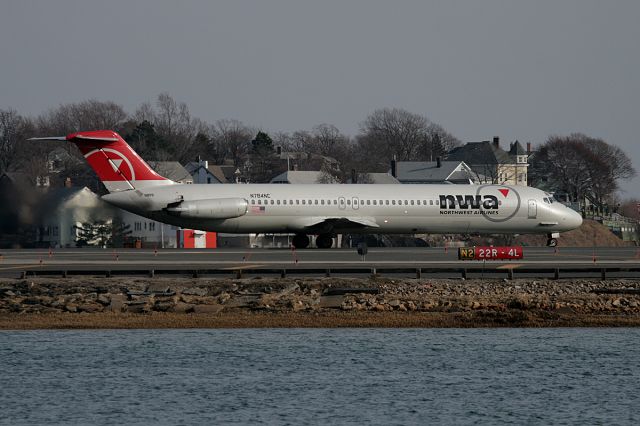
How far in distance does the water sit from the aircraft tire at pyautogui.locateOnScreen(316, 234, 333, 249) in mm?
29207

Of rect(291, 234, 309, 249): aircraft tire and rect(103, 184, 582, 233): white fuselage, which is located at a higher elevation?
rect(103, 184, 582, 233): white fuselage

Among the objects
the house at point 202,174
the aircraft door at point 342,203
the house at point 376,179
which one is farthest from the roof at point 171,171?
the aircraft door at point 342,203

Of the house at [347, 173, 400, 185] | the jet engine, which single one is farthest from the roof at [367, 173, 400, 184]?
the jet engine

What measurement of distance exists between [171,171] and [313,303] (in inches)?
3528

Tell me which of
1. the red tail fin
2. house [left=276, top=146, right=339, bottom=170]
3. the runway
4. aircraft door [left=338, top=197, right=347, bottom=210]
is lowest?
the runway

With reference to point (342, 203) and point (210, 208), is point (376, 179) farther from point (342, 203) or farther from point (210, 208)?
point (210, 208)

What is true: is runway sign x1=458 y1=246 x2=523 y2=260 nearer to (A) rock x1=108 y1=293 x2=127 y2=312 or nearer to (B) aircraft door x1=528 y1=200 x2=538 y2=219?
(B) aircraft door x1=528 y1=200 x2=538 y2=219

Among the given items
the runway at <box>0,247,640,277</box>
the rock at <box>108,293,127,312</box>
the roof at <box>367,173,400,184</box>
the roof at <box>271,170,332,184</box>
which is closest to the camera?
the rock at <box>108,293,127,312</box>

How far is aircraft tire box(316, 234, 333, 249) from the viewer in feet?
219

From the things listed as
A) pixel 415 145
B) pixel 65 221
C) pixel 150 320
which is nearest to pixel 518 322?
pixel 150 320

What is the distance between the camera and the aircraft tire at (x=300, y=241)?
67.4 m

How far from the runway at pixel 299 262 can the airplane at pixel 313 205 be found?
65.7 inches

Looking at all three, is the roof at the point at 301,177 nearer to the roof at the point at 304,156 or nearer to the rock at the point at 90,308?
the roof at the point at 304,156

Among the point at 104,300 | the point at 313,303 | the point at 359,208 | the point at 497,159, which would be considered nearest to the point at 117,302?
the point at 104,300
